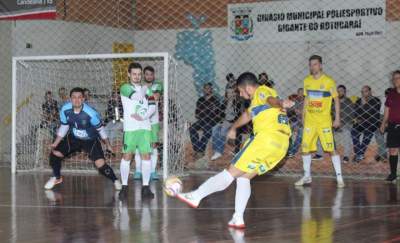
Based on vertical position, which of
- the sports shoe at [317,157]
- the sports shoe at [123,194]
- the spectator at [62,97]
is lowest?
the sports shoe at [123,194]

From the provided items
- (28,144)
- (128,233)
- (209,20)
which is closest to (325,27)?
(209,20)

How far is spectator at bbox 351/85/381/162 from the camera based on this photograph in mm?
17000

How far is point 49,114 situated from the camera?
1678 centimetres

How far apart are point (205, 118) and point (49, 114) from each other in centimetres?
375

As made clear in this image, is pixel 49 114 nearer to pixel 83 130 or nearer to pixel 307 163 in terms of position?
pixel 83 130

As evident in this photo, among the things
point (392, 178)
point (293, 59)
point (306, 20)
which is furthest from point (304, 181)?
point (306, 20)

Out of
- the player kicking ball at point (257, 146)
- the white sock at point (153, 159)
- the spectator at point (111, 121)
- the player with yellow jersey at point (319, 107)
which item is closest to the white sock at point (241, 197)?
the player kicking ball at point (257, 146)

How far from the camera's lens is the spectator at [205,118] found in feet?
57.7

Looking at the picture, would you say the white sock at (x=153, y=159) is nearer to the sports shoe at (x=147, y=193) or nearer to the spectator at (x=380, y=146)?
the sports shoe at (x=147, y=193)

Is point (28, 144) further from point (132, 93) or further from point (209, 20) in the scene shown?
point (209, 20)

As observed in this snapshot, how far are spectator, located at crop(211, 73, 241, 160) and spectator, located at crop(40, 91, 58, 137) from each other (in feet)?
12.3

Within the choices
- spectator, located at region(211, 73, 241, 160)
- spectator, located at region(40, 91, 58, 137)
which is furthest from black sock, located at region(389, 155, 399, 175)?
spectator, located at region(40, 91, 58, 137)

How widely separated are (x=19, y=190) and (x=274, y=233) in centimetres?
570

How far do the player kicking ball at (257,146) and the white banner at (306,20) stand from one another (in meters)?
13.5
